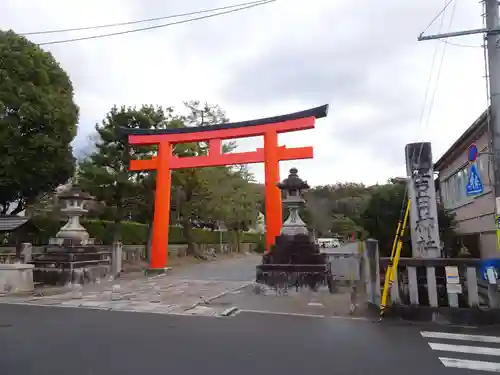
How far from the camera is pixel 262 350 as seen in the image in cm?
570

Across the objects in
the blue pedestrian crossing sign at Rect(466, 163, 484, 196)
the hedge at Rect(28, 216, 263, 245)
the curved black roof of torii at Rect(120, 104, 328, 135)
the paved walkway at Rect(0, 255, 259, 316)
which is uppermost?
the curved black roof of torii at Rect(120, 104, 328, 135)

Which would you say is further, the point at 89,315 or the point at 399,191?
the point at 399,191

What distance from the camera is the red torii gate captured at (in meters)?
16.6

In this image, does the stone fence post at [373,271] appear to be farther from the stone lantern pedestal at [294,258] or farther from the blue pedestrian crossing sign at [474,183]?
the blue pedestrian crossing sign at [474,183]

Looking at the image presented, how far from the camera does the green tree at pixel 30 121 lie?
60.5 feet

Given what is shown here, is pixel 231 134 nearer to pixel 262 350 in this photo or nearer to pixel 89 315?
pixel 89 315

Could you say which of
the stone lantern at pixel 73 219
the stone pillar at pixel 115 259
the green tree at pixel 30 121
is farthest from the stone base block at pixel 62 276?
the green tree at pixel 30 121

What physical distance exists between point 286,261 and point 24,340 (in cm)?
832

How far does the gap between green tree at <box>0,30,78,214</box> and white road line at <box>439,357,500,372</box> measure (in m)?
18.8

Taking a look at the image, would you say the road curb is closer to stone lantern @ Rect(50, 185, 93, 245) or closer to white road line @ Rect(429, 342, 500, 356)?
white road line @ Rect(429, 342, 500, 356)

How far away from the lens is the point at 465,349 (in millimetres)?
5918

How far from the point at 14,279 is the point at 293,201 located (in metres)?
9.39

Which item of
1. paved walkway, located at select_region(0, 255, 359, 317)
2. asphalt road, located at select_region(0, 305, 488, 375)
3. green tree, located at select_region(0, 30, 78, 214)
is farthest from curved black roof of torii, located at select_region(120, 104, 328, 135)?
asphalt road, located at select_region(0, 305, 488, 375)

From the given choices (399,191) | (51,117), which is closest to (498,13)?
(399,191)
